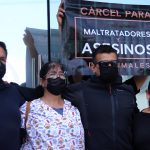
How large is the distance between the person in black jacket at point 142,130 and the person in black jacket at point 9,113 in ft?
2.74

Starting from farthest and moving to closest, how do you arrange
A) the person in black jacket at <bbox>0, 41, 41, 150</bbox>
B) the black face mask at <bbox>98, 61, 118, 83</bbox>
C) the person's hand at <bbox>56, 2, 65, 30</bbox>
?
1. the person's hand at <bbox>56, 2, 65, 30</bbox>
2. the black face mask at <bbox>98, 61, 118, 83</bbox>
3. the person in black jacket at <bbox>0, 41, 41, 150</bbox>

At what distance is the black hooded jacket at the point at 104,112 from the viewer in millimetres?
3107

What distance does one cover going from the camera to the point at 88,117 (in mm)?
3137

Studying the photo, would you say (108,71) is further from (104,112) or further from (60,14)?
(60,14)

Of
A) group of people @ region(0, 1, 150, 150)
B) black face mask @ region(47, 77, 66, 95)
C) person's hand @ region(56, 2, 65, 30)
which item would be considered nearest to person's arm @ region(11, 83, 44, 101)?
group of people @ region(0, 1, 150, 150)

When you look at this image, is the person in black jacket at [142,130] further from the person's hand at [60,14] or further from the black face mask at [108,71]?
the person's hand at [60,14]

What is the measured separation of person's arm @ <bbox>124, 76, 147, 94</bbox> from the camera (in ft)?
12.2

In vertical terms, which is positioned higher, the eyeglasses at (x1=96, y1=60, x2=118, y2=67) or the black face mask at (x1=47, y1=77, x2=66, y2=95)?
the eyeglasses at (x1=96, y1=60, x2=118, y2=67)

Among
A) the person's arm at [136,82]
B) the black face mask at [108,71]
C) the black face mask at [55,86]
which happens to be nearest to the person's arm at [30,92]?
the black face mask at [55,86]

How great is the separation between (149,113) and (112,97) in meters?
0.29

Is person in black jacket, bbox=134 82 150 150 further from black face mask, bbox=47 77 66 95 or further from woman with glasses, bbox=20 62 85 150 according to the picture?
black face mask, bbox=47 77 66 95

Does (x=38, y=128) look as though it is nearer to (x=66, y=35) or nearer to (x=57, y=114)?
(x=57, y=114)

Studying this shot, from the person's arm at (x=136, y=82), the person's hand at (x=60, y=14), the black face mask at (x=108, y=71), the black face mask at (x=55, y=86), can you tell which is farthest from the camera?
the person's hand at (x=60, y=14)

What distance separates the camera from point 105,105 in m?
3.16
